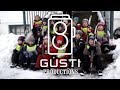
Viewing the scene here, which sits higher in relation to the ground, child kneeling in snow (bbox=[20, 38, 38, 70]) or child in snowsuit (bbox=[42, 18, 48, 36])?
child in snowsuit (bbox=[42, 18, 48, 36])

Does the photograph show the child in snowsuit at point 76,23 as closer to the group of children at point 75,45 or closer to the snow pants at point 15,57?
the group of children at point 75,45

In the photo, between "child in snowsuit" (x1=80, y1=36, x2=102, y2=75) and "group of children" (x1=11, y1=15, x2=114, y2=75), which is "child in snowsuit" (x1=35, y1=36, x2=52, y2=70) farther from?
"child in snowsuit" (x1=80, y1=36, x2=102, y2=75)

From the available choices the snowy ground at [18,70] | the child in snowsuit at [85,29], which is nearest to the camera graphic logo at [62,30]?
the child in snowsuit at [85,29]

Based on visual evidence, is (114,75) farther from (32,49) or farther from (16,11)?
(16,11)

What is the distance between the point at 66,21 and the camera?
273 cm

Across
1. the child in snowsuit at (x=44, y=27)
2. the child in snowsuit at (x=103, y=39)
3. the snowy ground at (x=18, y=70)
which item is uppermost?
the child in snowsuit at (x=44, y=27)

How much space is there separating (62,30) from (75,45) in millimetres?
202

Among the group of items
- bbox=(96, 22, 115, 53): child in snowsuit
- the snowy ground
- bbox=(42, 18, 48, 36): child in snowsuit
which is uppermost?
bbox=(42, 18, 48, 36): child in snowsuit

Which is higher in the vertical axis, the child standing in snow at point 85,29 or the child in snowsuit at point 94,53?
the child standing in snow at point 85,29

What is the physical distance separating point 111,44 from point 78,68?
1.41ft

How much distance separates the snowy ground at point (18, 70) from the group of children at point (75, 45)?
51mm

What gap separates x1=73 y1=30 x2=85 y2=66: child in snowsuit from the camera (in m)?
2.76

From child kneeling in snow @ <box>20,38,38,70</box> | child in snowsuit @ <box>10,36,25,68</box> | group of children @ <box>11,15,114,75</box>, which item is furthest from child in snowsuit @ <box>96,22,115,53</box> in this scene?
child in snowsuit @ <box>10,36,25,68</box>

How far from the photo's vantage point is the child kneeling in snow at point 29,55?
9.30 ft
